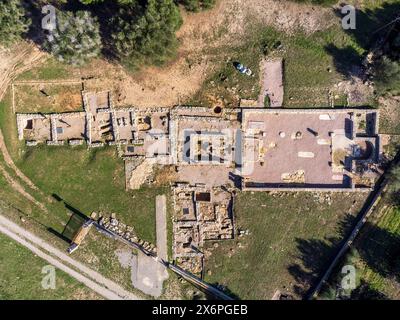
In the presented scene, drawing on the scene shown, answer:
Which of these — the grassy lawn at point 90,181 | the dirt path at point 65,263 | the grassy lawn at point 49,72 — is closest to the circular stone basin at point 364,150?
the grassy lawn at point 90,181

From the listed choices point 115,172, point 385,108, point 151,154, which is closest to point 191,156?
point 151,154

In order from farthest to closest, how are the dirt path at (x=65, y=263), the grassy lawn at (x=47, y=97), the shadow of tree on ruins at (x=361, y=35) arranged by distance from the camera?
the dirt path at (x=65, y=263)
the grassy lawn at (x=47, y=97)
the shadow of tree on ruins at (x=361, y=35)

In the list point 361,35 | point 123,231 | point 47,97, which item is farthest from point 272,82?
point 47,97

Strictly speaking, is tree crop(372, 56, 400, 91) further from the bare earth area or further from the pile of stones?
the pile of stones

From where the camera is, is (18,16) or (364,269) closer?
(18,16)

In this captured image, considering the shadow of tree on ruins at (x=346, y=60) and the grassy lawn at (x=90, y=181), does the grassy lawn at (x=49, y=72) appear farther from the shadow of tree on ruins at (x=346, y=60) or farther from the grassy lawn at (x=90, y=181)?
the shadow of tree on ruins at (x=346, y=60)
